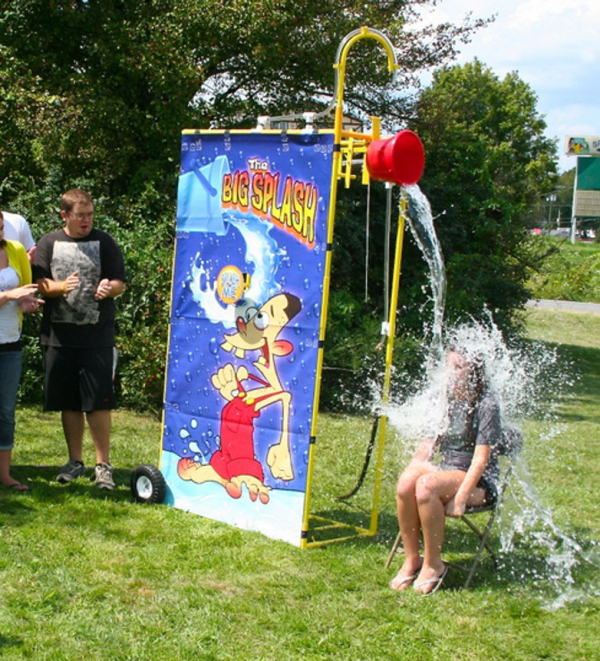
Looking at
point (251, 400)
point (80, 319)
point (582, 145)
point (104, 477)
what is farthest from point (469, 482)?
point (582, 145)

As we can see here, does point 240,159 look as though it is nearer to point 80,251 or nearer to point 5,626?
point 80,251

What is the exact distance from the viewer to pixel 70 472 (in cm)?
602

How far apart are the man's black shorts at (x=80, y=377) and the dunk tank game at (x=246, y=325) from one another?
0.42m

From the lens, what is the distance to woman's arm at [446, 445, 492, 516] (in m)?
4.48

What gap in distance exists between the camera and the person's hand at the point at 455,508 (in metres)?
4.48

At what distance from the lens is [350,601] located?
14.2 feet

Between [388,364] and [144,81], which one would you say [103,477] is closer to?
[388,364]

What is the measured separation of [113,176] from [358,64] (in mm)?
3911

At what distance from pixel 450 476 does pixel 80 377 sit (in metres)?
2.64

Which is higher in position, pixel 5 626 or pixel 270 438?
pixel 270 438

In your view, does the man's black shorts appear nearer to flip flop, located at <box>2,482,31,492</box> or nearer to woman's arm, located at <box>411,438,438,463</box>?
flip flop, located at <box>2,482,31,492</box>

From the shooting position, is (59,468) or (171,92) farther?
(171,92)

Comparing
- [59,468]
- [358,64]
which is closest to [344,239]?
[358,64]

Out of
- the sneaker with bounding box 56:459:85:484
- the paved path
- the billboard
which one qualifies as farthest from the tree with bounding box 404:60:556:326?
the billboard
